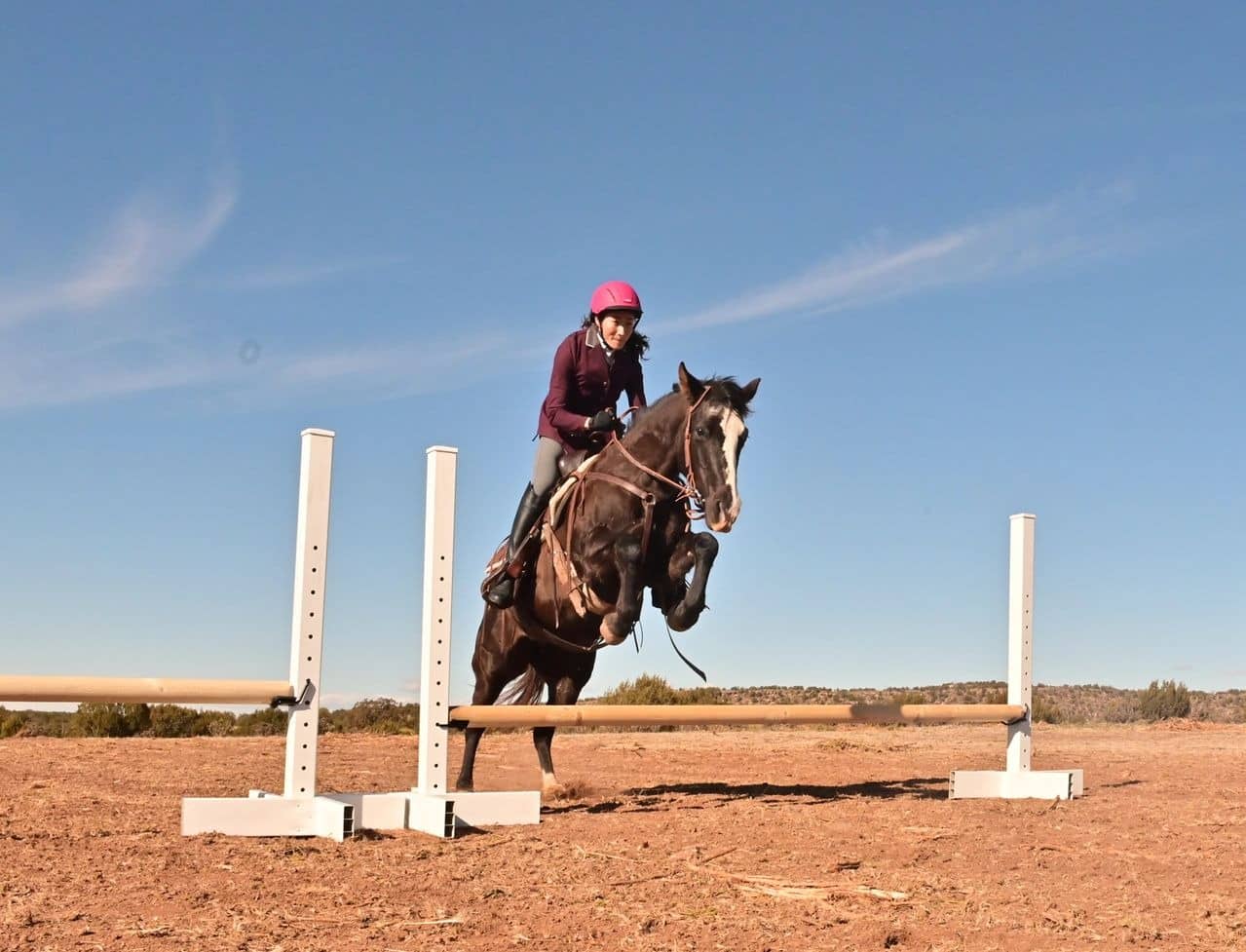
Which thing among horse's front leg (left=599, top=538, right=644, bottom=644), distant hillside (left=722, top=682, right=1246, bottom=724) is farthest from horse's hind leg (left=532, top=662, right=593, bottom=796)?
distant hillside (left=722, top=682, right=1246, bottom=724)

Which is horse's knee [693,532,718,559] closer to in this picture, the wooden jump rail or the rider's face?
the wooden jump rail

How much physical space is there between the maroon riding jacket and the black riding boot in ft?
1.20

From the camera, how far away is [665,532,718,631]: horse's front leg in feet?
21.3

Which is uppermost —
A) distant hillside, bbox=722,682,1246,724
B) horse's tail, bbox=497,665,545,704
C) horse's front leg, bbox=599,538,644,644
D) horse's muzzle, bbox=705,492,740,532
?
horse's muzzle, bbox=705,492,740,532

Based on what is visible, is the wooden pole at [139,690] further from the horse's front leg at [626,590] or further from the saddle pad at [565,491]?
the saddle pad at [565,491]

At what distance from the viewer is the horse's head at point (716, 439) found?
630 cm

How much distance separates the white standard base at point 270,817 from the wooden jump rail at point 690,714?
2.64ft

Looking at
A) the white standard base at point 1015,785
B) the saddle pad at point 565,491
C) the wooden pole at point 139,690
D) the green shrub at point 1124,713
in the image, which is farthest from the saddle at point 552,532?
the green shrub at point 1124,713

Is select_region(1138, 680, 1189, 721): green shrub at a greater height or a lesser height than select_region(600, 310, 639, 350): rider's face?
lesser

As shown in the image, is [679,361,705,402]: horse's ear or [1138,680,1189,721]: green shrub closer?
[679,361,705,402]: horse's ear

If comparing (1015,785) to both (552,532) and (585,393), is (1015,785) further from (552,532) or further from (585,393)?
(585,393)

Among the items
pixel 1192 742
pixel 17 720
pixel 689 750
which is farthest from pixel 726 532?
pixel 17 720

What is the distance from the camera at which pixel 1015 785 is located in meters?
7.65

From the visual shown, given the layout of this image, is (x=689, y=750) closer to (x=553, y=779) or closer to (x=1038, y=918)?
(x=553, y=779)
